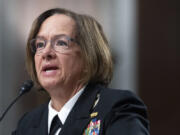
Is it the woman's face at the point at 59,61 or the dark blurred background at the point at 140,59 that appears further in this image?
the dark blurred background at the point at 140,59

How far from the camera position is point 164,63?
378 cm

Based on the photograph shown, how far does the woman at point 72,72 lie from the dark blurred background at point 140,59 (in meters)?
→ 1.96

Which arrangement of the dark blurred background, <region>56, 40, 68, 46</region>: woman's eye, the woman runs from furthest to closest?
the dark blurred background, <region>56, 40, 68, 46</region>: woman's eye, the woman

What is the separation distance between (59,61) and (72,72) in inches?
3.2

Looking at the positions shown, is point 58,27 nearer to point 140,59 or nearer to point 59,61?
point 59,61

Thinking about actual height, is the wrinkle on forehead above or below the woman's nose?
above

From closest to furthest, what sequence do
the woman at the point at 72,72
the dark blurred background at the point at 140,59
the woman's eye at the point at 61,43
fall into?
1. the woman at the point at 72,72
2. the woman's eye at the point at 61,43
3. the dark blurred background at the point at 140,59

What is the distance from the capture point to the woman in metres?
1.62

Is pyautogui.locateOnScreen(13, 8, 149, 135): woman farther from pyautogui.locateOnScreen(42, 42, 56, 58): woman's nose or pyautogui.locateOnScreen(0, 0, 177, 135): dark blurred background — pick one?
pyautogui.locateOnScreen(0, 0, 177, 135): dark blurred background

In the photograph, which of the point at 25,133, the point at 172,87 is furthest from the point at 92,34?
the point at 172,87

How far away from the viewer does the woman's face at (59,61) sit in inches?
66.9

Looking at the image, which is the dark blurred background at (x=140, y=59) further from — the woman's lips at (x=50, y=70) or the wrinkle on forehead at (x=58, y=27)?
the woman's lips at (x=50, y=70)

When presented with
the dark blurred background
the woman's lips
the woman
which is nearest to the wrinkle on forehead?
the woman

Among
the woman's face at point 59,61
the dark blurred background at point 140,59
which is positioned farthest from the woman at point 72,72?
the dark blurred background at point 140,59
